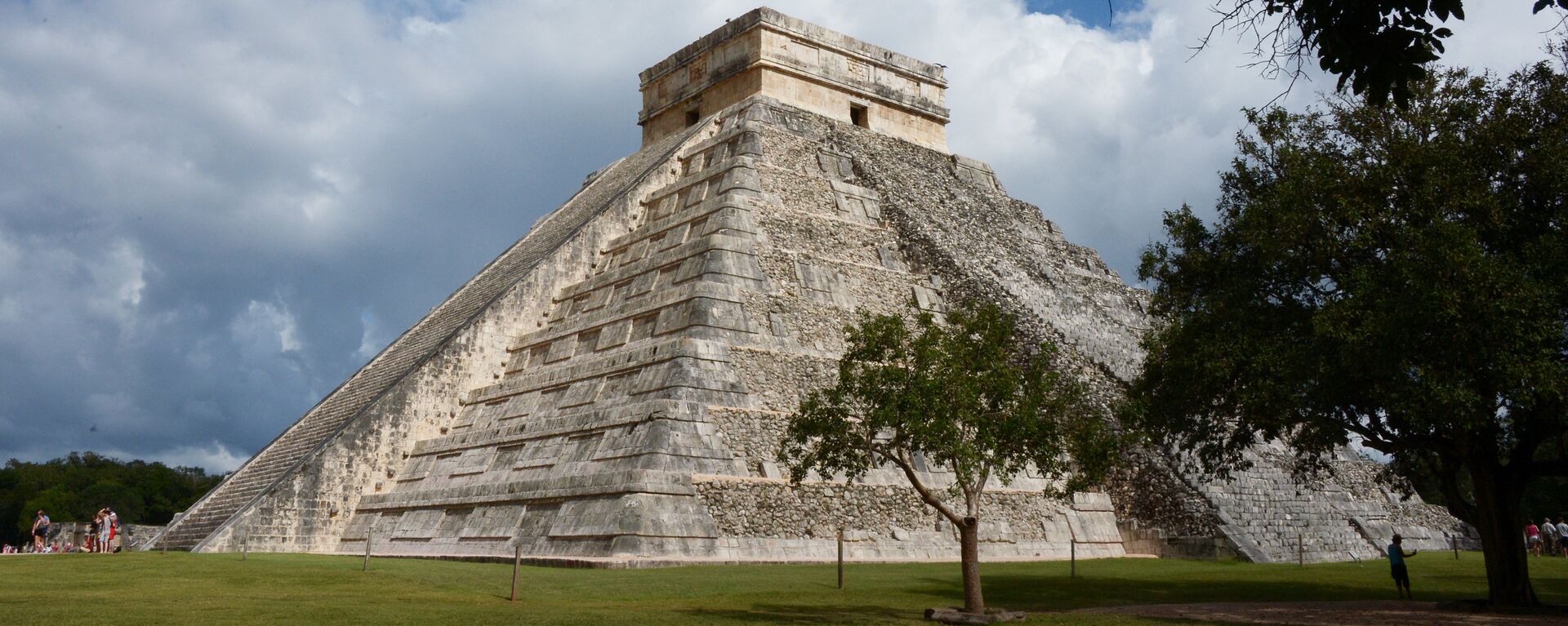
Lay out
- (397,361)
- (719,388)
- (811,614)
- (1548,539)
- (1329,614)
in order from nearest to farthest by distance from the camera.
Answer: (811,614)
(1329,614)
(719,388)
(397,361)
(1548,539)

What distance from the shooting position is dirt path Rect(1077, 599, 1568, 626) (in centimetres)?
1130

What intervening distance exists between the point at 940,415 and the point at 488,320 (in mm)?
12321

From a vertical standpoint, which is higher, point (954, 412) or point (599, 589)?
point (954, 412)

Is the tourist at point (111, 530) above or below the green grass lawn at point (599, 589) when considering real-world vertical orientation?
above

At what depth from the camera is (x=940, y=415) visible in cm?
1131

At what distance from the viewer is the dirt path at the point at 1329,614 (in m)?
11.3

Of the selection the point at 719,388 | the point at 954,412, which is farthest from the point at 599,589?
the point at 719,388

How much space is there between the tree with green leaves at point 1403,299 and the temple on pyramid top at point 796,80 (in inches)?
548

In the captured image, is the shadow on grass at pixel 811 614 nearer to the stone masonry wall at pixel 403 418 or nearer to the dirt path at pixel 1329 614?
the dirt path at pixel 1329 614

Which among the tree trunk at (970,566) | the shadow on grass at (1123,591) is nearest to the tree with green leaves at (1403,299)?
the shadow on grass at (1123,591)

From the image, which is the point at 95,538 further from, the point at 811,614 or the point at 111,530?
the point at 811,614

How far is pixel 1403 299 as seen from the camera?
449 inches

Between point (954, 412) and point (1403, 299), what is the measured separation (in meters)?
4.14

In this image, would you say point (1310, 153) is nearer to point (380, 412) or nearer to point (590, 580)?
point (590, 580)
